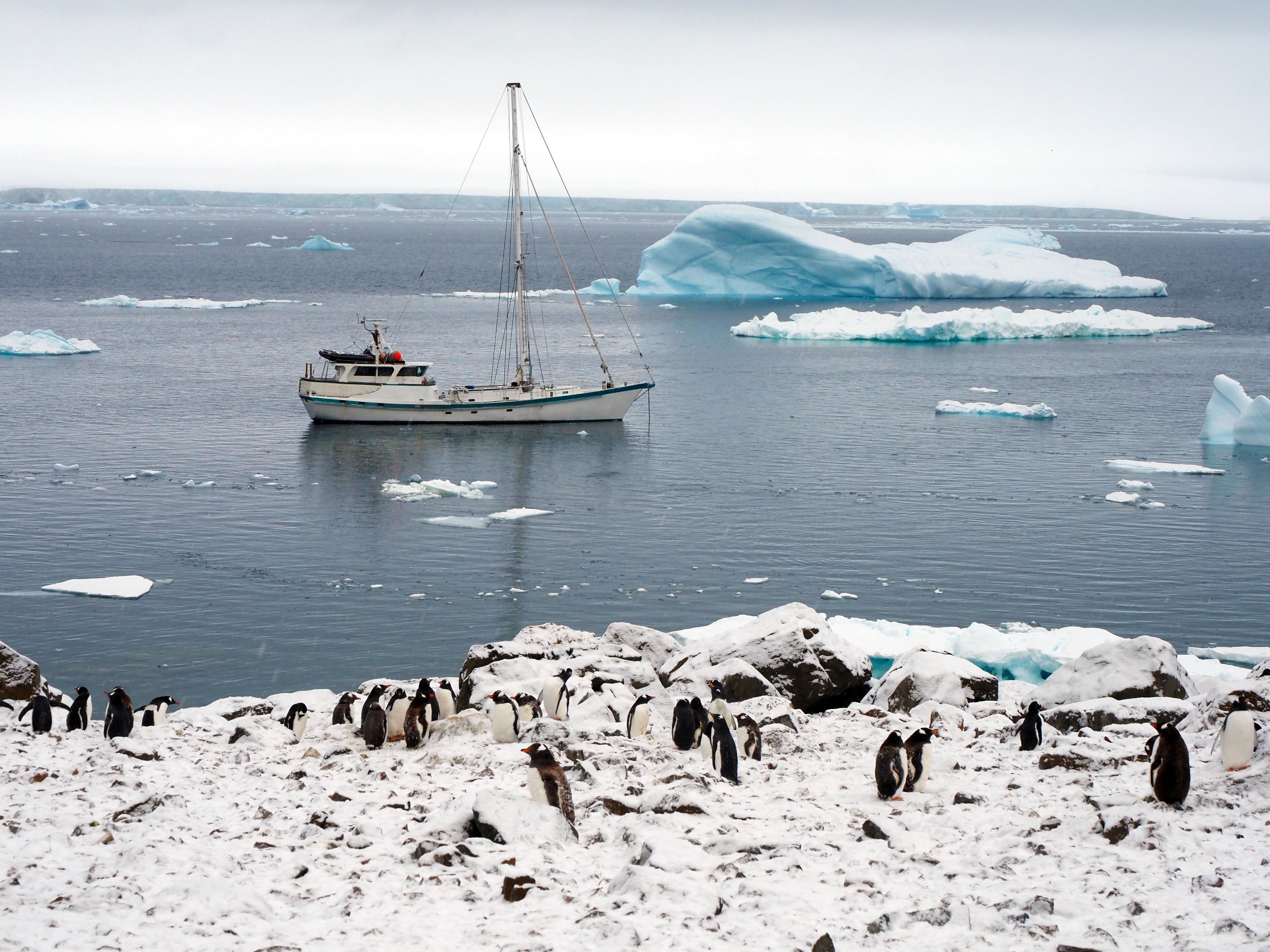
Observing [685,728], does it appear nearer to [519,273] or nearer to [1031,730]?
[1031,730]

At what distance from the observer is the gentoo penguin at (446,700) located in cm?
1350

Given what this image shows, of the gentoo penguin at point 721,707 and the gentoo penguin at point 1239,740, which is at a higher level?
the gentoo penguin at point 1239,740

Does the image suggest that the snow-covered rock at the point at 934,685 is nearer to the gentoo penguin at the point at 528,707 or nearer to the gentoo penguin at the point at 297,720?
the gentoo penguin at the point at 528,707

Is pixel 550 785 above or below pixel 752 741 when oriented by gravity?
above

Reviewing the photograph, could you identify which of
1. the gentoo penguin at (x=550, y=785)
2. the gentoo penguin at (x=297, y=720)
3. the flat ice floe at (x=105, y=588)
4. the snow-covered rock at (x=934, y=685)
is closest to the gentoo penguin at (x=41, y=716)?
the gentoo penguin at (x=297, y=720)

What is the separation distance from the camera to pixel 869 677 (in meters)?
15.8

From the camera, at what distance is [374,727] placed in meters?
11.8

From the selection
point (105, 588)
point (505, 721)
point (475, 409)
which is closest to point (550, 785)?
point (505, 721)

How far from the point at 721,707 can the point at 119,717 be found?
6106 mm

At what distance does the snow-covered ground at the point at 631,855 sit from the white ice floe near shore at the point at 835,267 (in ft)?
215

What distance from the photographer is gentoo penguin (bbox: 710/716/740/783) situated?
10578mm

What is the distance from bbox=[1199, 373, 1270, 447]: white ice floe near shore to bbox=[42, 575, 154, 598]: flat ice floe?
31.4 m

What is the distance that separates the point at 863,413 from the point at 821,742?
3223 centimetres

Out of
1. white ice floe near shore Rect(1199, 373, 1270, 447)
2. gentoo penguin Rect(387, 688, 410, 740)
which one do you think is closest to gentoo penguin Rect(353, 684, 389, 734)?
gentoo penguin Rect(387, 688, 410, 740)
